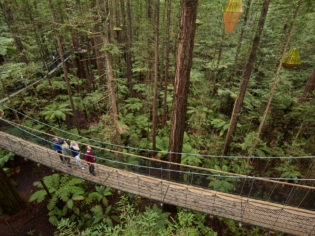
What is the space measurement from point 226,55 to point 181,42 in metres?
7.75

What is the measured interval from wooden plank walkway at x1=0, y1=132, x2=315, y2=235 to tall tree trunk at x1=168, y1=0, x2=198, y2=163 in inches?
54.1

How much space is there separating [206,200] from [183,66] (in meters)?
3.83

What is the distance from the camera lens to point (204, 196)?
5.25 m

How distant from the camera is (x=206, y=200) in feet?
17.0

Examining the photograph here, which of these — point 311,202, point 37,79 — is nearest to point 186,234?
point 311,202

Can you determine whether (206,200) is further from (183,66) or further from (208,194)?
(183,66)

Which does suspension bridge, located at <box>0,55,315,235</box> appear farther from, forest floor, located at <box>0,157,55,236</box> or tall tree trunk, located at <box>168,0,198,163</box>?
forest floor, located at <box>0,157,55,236</box>

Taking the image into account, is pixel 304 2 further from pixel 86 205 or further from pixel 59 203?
pixel 59 203

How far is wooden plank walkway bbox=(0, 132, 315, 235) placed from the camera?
4607mm

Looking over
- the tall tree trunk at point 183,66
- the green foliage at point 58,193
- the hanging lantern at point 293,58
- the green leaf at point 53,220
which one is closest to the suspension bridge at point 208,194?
the tall tree trunk at point 183,66

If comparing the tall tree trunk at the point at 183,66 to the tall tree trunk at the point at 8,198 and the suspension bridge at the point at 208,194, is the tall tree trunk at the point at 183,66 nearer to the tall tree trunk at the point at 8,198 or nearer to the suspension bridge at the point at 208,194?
the suspension bridge at the point at 208,194

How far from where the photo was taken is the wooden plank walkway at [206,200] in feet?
15.1

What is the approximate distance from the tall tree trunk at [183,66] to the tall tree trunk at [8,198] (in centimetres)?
617

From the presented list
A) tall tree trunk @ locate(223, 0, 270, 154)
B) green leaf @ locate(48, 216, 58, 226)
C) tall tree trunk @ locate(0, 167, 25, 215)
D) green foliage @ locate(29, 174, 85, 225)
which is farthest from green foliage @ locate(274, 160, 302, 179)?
tall tree trunk @ locate(0, 167, 25, 215)
